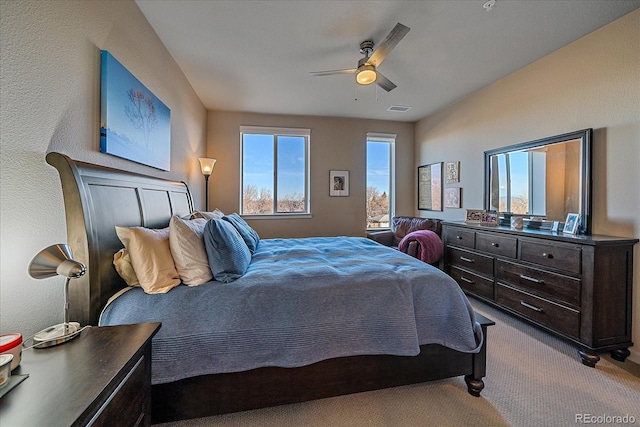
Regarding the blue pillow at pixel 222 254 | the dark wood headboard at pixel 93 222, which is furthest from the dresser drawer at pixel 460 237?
the dark wood headboard at pixel 93 222

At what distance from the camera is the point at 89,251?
4.33ft

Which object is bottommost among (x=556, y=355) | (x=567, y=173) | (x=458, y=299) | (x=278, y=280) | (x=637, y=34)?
(x=556, y=355)

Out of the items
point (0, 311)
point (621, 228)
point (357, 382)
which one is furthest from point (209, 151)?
point (621, 228)

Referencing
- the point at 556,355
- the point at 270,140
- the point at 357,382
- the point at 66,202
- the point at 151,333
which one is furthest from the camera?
the point at 270,140

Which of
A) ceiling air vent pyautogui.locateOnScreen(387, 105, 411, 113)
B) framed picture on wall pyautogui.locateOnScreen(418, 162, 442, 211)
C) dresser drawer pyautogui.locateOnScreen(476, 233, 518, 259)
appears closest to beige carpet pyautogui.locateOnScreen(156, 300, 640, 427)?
dresser drawer pyautogui.locateOnScreen(476, 233, 518, 259)

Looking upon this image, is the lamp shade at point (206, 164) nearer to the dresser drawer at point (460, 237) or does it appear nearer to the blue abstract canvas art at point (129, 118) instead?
the blue abstract canvas art at point (129, 118)

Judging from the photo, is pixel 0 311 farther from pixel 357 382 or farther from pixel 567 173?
pixel 567 173

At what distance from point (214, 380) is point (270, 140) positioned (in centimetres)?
406

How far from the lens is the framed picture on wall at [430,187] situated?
460 cm

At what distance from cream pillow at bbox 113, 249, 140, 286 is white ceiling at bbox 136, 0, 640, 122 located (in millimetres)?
1991

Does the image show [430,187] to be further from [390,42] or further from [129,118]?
[129,118]

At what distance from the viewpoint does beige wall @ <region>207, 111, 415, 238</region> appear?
15.0ft

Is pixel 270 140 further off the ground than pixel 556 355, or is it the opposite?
pixel 270 140
